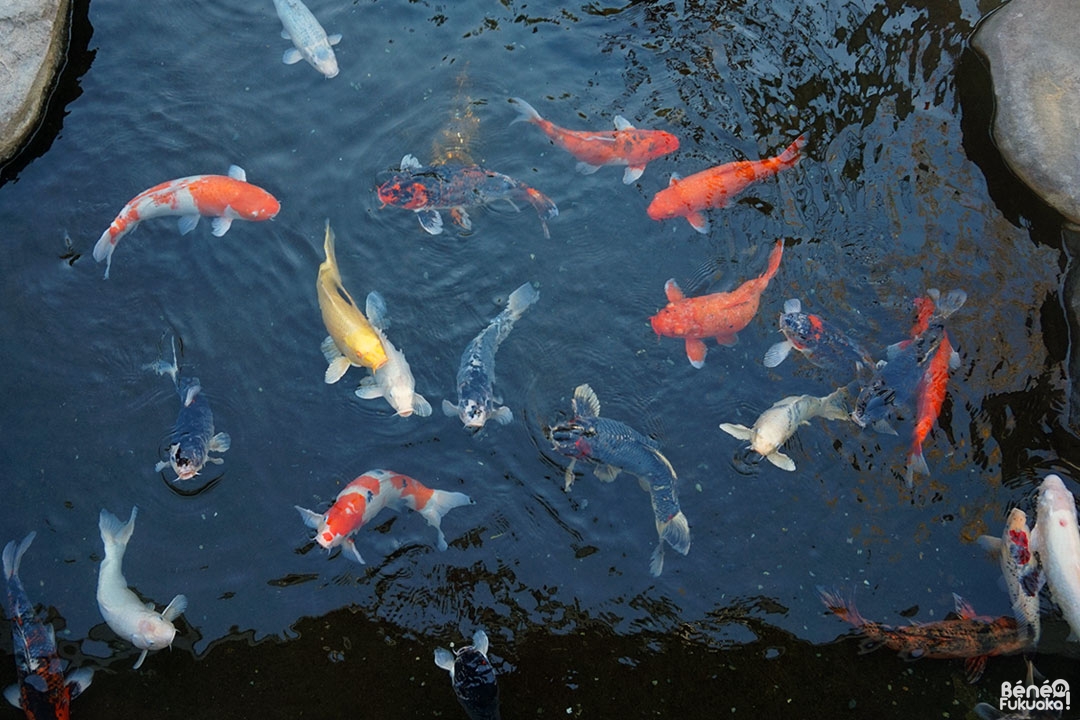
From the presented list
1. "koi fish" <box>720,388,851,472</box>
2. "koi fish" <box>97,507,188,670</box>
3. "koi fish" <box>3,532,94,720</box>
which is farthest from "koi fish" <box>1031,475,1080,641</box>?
"koi fish" <box>3,532,94,720</box>

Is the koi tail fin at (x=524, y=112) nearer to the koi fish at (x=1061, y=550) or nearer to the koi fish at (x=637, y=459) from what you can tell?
the koi fish at (x=637, y=459)

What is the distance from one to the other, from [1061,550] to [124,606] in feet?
18.6

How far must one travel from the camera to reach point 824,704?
505cm

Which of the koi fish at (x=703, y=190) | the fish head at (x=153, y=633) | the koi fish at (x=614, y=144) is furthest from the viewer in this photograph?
the koi fish at (x=614, y=144)

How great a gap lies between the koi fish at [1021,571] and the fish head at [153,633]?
511cm

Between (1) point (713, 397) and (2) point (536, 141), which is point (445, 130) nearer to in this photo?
(2) point (536, 141)

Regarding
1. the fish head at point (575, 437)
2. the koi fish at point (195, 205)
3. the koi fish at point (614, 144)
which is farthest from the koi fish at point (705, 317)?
the koi fish at point (195, 205)

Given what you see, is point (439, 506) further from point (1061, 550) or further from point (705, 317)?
point (1061, 550)

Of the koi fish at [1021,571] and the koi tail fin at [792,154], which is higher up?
the koi tail fin at [792,154]

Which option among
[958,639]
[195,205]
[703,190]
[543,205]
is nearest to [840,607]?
[958,639]

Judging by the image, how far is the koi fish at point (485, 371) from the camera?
209 inches

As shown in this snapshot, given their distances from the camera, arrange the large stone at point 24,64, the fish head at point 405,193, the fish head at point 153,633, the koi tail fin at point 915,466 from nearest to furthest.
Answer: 1. the fish head at point 153,633
2. the koi tail fin at point 915,466
3. the fish head at point 405,193
4. the large stone at point 24,64

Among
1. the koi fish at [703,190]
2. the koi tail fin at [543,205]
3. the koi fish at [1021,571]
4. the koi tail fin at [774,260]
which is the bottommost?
the koi fish at [1021,571]

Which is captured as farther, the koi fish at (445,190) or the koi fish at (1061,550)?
the koi fish at (445,190)
